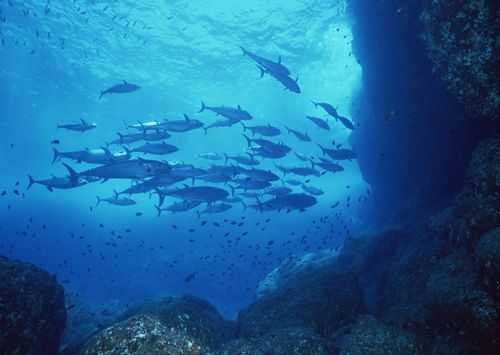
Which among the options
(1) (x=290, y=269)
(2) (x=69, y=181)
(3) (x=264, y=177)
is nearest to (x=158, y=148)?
(2) (x=69, y=181)

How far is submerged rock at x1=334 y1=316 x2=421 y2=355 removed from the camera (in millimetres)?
5281

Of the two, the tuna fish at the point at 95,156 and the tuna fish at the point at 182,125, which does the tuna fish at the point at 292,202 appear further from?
the tuna fish at the point at 95,156

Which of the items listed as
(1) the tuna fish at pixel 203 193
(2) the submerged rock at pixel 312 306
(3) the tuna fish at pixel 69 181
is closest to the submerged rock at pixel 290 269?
(1) the tuna fish at pixel 203 193

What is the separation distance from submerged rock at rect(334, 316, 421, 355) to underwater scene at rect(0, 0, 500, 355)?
3 cm

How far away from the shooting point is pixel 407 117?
13.1 meters

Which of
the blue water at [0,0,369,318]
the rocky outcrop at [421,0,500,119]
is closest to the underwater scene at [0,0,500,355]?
the rocky outcrop at [421,0,500,119]

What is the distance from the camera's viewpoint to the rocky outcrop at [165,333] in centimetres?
508

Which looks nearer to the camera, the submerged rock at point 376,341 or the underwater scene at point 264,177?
the submerged rock at point 376,341

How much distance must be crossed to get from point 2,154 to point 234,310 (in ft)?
159

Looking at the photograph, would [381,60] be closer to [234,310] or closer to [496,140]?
[496,140]

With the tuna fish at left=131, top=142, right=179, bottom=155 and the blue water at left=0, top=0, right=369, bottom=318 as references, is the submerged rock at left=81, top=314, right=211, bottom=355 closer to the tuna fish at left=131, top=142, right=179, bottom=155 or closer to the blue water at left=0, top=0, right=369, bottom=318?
the tuna fish at left=131, top=142, right=179, bottom=155

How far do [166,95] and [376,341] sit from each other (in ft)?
101

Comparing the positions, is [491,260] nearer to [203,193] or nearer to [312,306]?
[312,306]

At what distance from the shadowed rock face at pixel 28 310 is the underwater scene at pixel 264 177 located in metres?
0.04
